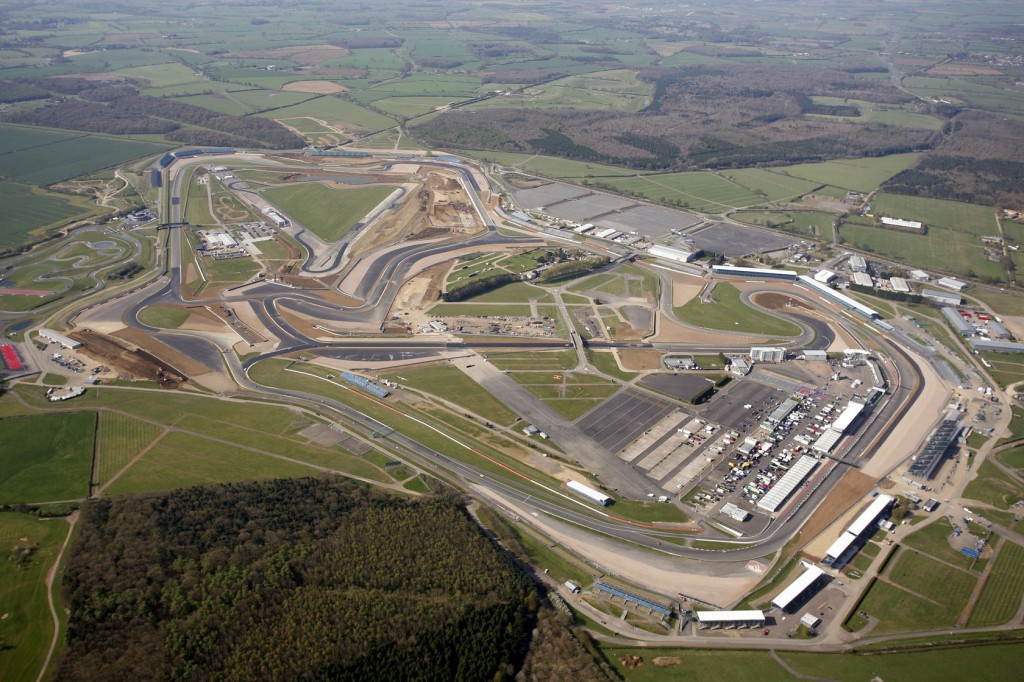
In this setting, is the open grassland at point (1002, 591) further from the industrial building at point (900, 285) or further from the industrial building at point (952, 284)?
the industrial building at point (952, 284)

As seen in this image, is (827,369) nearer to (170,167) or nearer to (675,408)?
(675,408)

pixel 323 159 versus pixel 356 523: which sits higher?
pixel 323 159

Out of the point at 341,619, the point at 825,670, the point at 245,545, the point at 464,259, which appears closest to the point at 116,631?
the point at 245,545

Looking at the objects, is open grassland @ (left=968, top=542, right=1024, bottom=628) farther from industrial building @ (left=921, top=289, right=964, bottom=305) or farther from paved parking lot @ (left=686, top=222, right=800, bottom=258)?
paved parking lot @ (left=686, top=222, right=800, bottom=258)

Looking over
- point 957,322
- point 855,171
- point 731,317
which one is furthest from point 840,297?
point 855,171

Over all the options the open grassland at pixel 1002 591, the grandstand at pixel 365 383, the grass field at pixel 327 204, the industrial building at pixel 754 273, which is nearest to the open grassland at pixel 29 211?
the grass field at pixel 327 204

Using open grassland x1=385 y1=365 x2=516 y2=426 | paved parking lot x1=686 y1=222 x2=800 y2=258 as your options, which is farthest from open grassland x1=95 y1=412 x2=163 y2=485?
paved parking lot x1=686 y1=222 x2=800 y2=258
